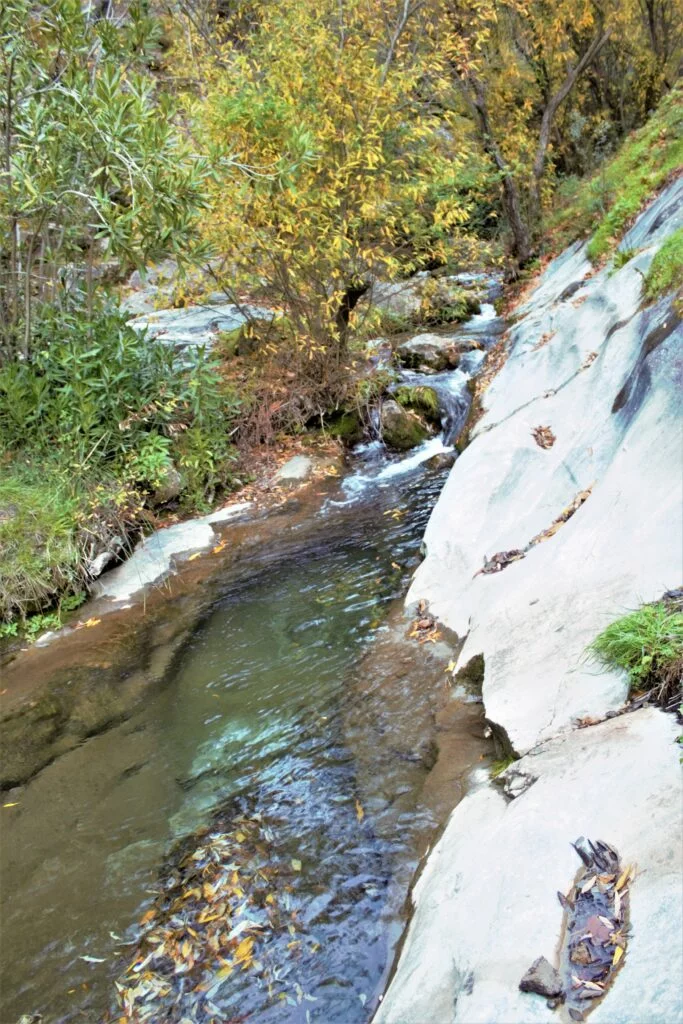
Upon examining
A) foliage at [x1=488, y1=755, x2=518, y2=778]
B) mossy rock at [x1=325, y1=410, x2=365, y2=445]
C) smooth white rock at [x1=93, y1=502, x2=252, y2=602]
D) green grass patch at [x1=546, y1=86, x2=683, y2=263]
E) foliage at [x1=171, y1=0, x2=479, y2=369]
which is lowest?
foliage at [x1=488, y1=755, x2=518, y2=778]

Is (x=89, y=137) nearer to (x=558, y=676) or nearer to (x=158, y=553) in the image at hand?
(x=158, y=553)

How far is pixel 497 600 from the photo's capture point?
4.61m

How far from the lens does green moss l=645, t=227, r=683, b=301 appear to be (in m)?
5.72

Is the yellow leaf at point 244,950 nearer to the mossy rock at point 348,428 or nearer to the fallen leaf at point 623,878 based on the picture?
the fallen leaf at point 623,878

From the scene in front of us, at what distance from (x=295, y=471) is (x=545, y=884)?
7453mm

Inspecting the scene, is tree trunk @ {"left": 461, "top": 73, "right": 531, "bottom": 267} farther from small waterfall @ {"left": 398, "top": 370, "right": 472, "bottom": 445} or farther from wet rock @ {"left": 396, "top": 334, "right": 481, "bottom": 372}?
small waterfall @ {"left": 398, "top": 370, "right": 472, "bottom": 445}

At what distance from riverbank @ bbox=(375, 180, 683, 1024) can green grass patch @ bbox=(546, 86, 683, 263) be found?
3.54m

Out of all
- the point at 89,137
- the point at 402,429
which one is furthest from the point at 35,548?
the point at 402,429

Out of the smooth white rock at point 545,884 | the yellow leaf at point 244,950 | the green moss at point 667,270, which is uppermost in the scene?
the green moss at point 667,270

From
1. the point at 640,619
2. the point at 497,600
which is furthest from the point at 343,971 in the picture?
the point at 497,600

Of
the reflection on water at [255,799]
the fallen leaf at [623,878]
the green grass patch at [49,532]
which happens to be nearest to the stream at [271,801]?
the reflection on water at [255,799]

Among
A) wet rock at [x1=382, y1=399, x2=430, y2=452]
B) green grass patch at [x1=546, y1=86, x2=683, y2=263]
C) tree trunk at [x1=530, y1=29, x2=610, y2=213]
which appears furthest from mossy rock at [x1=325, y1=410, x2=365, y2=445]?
tree trunk at [x1=530, y1=29, x2=610, y2=213]

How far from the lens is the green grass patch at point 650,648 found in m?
2.92

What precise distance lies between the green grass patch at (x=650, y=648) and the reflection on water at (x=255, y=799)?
1257 millimetres
